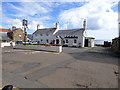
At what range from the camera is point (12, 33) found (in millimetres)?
36812

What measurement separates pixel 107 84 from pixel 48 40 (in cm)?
2812

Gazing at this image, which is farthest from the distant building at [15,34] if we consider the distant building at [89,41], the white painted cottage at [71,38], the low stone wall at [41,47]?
the distant building at [89,41]

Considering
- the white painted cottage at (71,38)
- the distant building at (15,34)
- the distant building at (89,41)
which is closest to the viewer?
the white painted cottage at (71,38)

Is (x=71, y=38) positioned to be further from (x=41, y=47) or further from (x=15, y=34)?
(x=15, y=34)

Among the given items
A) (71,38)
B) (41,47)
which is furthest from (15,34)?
(71,38)

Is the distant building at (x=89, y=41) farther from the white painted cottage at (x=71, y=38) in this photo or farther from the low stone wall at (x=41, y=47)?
the low stone wall at (x=41, y=47)

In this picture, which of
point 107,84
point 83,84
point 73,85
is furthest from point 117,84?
point 73,85

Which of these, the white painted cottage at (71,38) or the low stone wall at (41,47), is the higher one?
the white painted cottage at (71,38)

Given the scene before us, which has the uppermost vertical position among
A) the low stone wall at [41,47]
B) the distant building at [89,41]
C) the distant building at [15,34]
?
the distant building at [15,34]

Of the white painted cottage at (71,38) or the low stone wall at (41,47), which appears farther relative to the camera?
the white painted cottage at (71,38)

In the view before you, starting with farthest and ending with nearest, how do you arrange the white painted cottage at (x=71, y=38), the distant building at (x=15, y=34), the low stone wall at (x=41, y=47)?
1. the distant building at (x=15, y=34)
2. the white painted cottage at (x=71, y=38)
3. the low stone wall at (x=41, y=47)

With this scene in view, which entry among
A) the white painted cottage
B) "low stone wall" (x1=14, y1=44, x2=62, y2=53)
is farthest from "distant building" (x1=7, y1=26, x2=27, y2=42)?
"low stone wall" (x1=14, y1=44, x2=62, y2=53)

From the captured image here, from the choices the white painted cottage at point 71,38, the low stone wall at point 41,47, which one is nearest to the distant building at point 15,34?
the white painted cottage at point 71,38

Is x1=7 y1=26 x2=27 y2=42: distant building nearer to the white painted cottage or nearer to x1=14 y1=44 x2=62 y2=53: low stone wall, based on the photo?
the white painted cottage
